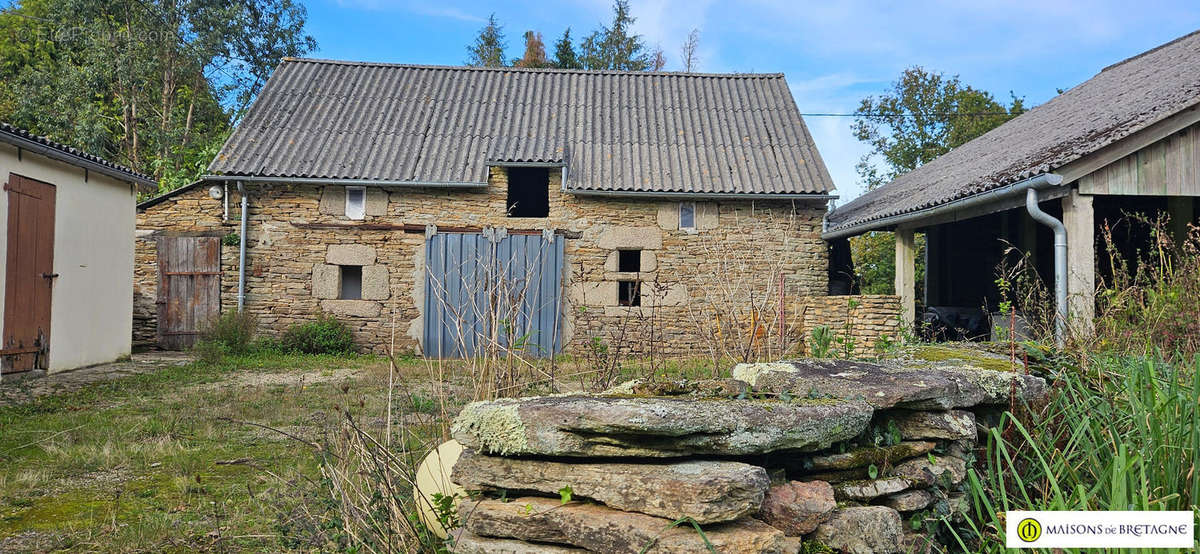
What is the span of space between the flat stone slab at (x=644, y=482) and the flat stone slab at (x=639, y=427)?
0.16 feet

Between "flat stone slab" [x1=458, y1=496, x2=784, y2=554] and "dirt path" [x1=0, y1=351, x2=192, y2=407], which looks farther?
"dirt path" [x1=0, y1=351, x2=192, y2=407]

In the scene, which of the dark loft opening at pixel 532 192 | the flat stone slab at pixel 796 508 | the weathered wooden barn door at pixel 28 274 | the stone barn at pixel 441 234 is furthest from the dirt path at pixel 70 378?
the flat stone slab at pixel 796 508

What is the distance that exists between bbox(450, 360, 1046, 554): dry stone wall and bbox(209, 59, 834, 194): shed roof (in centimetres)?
857

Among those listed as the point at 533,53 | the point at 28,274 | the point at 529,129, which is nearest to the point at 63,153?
the point at 28,274

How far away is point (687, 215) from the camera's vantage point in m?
11.8

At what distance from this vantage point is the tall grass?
2561mm

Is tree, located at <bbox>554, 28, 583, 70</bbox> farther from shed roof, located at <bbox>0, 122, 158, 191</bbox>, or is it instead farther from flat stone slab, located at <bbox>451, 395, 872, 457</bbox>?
flat stone slab, located at <bbox>451, 395, 872, 457</bbox>

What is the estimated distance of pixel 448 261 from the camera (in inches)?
451

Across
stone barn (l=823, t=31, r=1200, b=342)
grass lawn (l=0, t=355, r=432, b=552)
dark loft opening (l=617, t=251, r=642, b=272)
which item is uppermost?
stone barn (l=823, t=31, r=1200, b=342)

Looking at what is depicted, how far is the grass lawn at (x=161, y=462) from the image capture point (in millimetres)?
3475

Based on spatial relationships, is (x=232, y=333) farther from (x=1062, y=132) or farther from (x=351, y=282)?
(x=1062, y=132)

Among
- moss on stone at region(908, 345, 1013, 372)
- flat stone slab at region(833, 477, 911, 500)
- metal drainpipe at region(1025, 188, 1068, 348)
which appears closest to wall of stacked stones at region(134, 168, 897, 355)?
metal drainpipe at region(1025, 188, 1068, 348)

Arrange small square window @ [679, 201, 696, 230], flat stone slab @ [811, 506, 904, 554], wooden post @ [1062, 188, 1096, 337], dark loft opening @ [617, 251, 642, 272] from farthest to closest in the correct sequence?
1. dark loft opening @ [617, 251, 642, 272]
2. small square window @ [679, 201, 696, 230]
3. wooden post @ [1062, 188, 1096, 337]
4. flat stone slab @ [811, 506, 904, 554]

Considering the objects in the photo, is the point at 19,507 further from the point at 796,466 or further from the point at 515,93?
the point at 515,93
